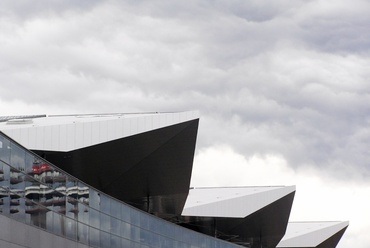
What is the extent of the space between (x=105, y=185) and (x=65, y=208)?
13.7 metres

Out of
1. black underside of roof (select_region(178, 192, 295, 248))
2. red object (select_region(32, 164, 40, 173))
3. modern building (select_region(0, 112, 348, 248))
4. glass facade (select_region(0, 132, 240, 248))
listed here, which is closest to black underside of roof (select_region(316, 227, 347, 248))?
black underside of roof (select_region(178, 192, 295, 248))

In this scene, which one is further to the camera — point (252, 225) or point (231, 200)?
point (252, 225)

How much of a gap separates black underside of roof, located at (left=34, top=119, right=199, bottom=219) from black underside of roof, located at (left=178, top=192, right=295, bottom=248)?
879cm

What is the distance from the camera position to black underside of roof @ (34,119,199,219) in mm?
47375

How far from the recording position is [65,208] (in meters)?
38.9

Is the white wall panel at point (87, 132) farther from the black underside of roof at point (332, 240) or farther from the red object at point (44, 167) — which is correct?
the black underside of roof at point (332, 240)

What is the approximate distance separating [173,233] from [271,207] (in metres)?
18.9

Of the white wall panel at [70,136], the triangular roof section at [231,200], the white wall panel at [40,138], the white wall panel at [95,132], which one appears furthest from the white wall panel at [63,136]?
the triangular roof section at [231,200]

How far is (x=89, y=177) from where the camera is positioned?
→ 166 ft

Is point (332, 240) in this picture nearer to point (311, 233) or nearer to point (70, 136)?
point (311, 233)

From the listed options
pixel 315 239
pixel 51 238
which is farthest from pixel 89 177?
pixel 315 239

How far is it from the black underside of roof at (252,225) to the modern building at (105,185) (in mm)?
Answer: 209

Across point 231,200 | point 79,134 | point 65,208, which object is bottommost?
point 65,208

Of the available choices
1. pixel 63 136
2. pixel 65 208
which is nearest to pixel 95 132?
pixel 63 136
